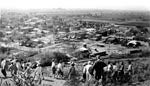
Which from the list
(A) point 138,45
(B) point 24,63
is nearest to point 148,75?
(A) point 138,45

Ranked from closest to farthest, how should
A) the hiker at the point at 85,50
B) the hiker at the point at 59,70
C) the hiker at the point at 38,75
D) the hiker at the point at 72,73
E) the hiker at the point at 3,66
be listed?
the hiker at the point at 38,75, the hiker at the point at 72,73, the hiker at the point at 59,70, the hiker at the point at 3,66, the hiker at the point at 85,50

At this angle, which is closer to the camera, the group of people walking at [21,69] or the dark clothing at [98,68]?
the dark clothing at [98,68]

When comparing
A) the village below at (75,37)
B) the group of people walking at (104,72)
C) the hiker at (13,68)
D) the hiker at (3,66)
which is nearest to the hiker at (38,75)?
the village below at (75,37)

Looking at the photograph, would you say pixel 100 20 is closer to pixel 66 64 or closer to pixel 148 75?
pixel 66 64

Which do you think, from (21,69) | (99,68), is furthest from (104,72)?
(21,69)

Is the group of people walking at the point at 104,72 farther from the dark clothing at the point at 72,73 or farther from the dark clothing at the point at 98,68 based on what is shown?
the dark clothing at the point at 72,73

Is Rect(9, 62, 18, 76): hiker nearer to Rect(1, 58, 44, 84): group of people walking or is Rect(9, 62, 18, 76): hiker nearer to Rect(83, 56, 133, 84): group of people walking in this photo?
Rect(1, 58, 44, 84): group of people walking

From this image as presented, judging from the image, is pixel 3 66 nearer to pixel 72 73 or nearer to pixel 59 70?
pixel 59 70

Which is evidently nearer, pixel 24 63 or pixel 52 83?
pixel 52 83
